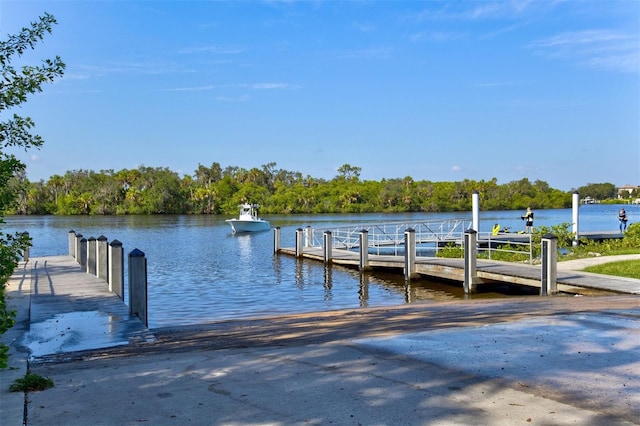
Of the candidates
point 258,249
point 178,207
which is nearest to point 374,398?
point 258,249

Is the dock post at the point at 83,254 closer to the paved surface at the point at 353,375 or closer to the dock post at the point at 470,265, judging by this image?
the paved surface at the point at 353,375

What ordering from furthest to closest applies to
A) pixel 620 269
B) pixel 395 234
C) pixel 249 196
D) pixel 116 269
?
1. pixel 249 196
2. pixel 395 234
3. pixel 620 269
4. pixel 116 269

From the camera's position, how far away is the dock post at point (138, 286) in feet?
33.2

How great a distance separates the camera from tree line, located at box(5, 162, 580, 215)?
125 m

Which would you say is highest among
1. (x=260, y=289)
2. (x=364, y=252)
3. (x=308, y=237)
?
(x=308, y=237)

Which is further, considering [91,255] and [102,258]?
[91,255]

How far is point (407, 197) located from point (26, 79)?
126154mm

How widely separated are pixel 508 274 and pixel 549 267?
2.24 m

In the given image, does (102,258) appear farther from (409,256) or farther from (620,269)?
(620,269)

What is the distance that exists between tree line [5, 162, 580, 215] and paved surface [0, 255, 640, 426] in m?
111

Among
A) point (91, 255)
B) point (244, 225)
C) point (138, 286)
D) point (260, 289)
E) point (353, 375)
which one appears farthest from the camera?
point (244, 225)

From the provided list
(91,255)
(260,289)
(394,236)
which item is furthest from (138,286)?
(394,236)

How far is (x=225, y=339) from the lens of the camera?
8023 mm

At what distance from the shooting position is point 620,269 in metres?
15.9
